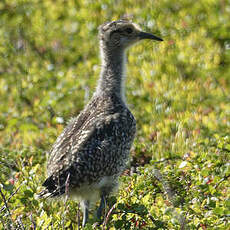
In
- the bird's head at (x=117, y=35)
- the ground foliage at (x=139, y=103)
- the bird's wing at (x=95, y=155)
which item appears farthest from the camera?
the bird's head at (x=117, y=35)

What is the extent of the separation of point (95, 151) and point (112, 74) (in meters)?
1.42

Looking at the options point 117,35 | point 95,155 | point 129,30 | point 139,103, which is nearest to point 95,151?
point 95,155

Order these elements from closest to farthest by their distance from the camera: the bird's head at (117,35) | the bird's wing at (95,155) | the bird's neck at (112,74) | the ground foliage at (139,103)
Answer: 1. the ground foliage at (139,103)
2. the bird's wing at (95,155)
3. the bird's neck at (112,74)
4. the bird's head at (117,35)

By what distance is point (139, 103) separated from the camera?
25.8ft

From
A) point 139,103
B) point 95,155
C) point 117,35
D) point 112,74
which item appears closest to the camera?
point 95,155

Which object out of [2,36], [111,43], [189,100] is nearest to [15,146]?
[111,43]

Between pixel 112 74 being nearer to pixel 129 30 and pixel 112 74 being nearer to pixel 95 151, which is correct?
pixel 129 30

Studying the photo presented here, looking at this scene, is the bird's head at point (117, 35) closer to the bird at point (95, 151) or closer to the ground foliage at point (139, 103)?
the bird at point (95, 151)

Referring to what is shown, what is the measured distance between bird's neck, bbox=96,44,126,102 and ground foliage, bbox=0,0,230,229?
0.84 metres

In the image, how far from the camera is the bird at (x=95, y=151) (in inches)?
189

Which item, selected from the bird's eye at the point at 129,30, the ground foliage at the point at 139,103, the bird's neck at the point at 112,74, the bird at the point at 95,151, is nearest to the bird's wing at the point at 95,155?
the bird at the point at 95,151

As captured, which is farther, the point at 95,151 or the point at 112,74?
the point at 112,74

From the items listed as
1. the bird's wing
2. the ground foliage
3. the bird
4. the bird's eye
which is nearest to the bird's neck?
the bird

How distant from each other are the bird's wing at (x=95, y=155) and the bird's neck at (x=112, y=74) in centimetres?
50
